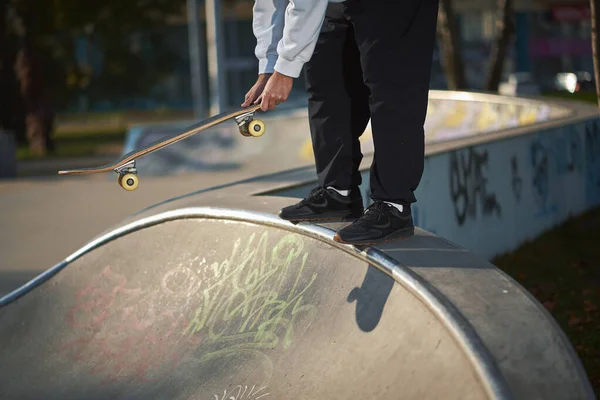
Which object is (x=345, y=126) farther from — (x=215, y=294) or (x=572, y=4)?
(x=572, y=4)

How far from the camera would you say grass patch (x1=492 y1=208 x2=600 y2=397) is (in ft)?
19.1

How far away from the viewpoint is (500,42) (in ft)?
65.0

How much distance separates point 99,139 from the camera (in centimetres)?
3195

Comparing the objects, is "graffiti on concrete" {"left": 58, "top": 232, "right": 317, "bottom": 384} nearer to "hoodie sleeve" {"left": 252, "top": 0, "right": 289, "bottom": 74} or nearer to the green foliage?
"hoodie sleeve" {"left": 252, "top": 0, "right": 289, "bottom": 74}

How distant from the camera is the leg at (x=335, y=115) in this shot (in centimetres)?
423

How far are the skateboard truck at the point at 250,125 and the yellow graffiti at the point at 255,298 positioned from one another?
51cm

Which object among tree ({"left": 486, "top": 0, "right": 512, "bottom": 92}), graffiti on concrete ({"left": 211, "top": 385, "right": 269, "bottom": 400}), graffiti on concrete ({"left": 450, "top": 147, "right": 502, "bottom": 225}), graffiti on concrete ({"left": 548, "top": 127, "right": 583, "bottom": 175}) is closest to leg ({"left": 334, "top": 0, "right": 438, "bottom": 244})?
graffiti on concrete ({"left": 211, "top": 385, "right": 269, "bottom": 400})

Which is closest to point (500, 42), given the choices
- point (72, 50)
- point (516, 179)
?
point (516, 179)

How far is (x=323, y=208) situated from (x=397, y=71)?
2.44ft

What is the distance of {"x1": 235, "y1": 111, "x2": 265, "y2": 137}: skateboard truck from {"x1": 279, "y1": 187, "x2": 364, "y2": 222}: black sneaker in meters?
0.36

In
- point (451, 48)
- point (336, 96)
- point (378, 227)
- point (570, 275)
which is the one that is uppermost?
point (336, 96)

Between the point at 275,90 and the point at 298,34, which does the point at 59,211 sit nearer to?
the point at 275,90

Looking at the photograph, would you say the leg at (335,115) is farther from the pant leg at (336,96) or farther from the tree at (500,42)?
the tree at (500,42)

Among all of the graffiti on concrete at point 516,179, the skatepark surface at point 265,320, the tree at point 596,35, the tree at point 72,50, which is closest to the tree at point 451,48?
the tree at point 596,35
